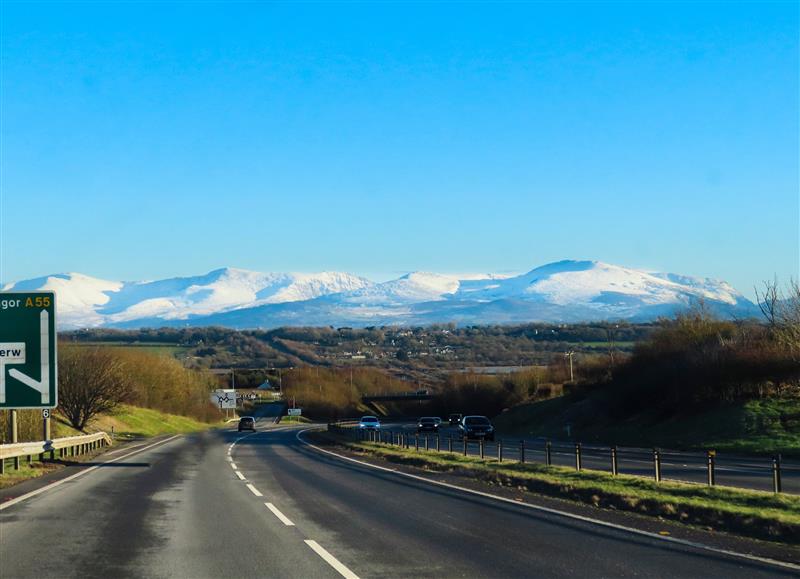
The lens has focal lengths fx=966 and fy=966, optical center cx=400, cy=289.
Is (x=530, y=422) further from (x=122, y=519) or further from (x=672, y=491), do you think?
(x=122, y=519)

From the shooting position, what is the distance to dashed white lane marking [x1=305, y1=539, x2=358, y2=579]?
35.5ft

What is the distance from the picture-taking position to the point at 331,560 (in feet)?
38.5

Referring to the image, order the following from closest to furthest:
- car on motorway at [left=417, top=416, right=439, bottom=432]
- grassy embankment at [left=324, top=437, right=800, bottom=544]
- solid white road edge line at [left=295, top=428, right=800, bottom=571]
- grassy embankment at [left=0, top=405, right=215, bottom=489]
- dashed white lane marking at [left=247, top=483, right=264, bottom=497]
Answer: solid white road edge line at [left=295, top=428, right=800, bottom=571] → grassy embankment at [left=324, top=437, right=800, bottom=544] → dashed white lane marking at [left=247, top=483, right=264, bottom=497] → grassy embankment at [left=0, top=405, right=215, bottom=489] → car on motorway at [left=417, top=416, right=439, bottom=432]

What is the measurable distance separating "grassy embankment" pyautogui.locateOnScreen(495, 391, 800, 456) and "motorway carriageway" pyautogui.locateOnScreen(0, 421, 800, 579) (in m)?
23.5

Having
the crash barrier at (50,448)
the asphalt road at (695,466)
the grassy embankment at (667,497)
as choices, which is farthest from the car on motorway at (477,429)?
the grassy embankment at (667,497)

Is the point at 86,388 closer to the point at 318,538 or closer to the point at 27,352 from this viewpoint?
the point at 27,352

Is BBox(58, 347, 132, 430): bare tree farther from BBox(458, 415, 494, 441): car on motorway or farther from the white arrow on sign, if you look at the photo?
the white arrow on sign

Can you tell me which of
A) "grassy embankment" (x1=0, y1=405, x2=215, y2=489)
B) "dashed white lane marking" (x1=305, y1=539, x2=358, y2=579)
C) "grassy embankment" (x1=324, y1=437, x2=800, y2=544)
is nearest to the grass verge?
"grassy embankment" (x1=0, y1=405, x2=215, y2=489)

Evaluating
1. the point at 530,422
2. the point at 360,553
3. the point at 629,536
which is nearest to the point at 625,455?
the point at 629,536

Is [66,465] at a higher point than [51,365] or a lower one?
lower

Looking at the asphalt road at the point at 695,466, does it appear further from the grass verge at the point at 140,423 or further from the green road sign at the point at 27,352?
the grass verge at the point at 140,423

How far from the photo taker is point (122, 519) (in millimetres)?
15914

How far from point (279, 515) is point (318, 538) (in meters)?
3.10

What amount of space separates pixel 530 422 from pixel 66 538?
61864mm
